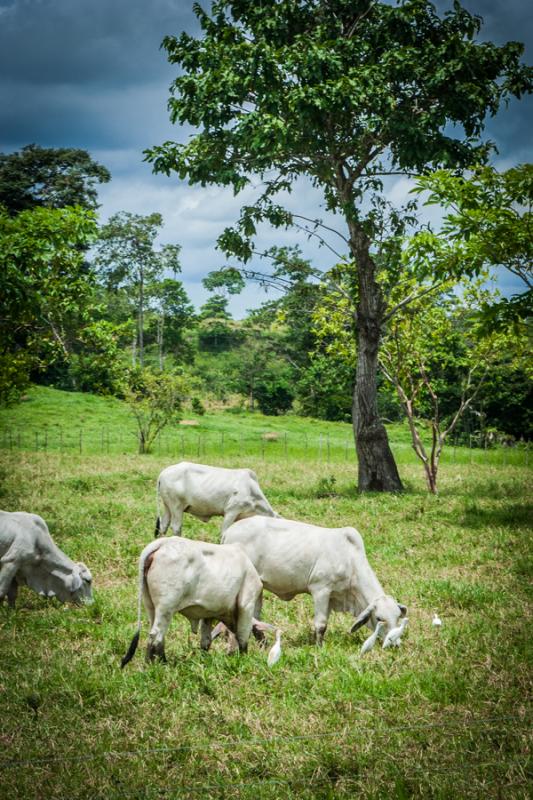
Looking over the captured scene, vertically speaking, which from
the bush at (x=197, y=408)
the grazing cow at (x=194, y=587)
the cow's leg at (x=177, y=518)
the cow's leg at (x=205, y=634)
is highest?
the bush at (x=197, y=408)

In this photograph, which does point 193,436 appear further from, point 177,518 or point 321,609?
point 321,609

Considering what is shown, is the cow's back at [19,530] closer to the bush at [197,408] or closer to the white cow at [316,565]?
the white cow at [316,565]

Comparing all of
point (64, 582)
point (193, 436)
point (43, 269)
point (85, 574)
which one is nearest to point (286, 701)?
point (85, 574)

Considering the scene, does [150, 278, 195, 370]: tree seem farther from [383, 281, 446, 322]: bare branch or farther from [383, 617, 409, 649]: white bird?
[383, 617, 409, 649]: white bird

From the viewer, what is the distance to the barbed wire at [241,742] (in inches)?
204

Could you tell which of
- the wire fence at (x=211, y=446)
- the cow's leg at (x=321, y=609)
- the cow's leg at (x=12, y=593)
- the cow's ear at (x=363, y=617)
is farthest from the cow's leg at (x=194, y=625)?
the wire fence at (x=211, y=446)

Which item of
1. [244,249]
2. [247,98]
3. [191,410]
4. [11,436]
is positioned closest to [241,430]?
[191,410]

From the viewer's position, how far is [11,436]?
3275cm

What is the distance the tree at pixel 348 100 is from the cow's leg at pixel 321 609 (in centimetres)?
1164

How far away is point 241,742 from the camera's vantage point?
536cm

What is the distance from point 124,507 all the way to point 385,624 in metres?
9.18

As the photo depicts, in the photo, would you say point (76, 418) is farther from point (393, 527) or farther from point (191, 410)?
point (393, 527)

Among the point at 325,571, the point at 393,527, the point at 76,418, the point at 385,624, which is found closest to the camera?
the point at 385,624

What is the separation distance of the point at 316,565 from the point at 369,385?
12.1m
